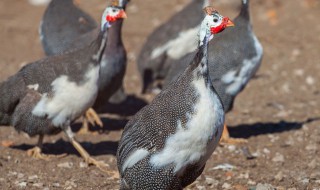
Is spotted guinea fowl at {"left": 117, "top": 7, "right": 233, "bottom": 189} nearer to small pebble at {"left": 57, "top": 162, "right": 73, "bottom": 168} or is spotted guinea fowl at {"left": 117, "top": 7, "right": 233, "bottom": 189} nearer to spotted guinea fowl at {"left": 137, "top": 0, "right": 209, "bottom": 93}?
small pebble at {"left": 57, "top": 162, "right": 73, "bottom": 168}

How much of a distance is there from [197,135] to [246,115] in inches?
152

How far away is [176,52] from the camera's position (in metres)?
8.38

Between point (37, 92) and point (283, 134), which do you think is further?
point (283, 134)

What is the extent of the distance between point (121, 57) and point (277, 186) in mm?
2383

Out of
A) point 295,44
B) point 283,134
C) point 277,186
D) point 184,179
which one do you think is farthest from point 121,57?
point 295,44

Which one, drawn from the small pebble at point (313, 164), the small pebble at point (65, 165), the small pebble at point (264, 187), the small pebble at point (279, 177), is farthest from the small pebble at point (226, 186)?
the small pebble at point (65, 165)

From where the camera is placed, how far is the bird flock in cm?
448

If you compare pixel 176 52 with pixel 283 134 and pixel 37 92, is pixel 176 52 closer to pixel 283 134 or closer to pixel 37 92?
pixel 283 134

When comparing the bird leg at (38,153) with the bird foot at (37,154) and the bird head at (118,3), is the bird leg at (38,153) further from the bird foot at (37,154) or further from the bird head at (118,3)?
the bird head at (118,3)

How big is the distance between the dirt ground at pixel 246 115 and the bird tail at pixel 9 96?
352 millimetres

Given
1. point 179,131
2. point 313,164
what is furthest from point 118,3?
point 179,131

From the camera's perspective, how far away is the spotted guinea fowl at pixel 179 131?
4.43 meters

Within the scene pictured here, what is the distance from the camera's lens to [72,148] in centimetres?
677

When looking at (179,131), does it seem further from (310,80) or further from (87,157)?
(310,80)
